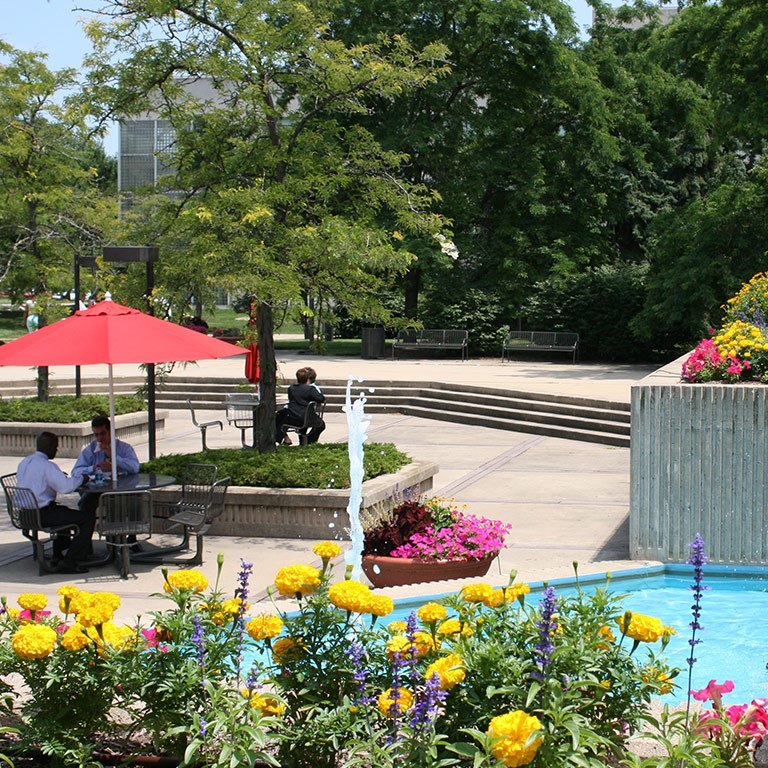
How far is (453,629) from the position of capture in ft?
15.0

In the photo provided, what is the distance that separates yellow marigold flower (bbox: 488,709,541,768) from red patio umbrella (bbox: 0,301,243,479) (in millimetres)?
6257

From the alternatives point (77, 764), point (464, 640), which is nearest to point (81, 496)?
point (77, 764)

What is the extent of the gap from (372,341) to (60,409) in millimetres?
16250

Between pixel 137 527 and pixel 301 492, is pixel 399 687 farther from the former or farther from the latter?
pixel 301 492

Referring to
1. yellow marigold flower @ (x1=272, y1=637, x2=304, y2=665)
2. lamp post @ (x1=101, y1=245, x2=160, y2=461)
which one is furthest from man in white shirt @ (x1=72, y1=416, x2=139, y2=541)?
yellow marigold flower @ (x1=272, y1=637, x2=304, y2=665)

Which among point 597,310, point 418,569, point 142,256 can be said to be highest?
point 142,256

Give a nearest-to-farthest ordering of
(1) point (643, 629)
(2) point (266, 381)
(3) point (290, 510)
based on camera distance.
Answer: (1) point (643, 629), (3) point (290, 510), (2) point (266, 381)

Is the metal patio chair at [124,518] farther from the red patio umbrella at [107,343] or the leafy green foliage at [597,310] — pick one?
the leafy green foliage at [597,310]

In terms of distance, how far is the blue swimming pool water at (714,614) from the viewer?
289 inches

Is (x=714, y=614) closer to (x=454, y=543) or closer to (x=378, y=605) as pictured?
(x=454, y=543)

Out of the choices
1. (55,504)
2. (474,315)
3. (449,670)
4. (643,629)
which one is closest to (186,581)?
(449,670)

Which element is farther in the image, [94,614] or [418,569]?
[418,569]

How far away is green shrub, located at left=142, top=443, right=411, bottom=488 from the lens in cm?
1146

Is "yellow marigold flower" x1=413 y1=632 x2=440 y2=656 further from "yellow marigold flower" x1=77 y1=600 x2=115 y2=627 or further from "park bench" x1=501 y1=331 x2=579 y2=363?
"park bench" x1=501 y1=331 x2=579 y2=363
